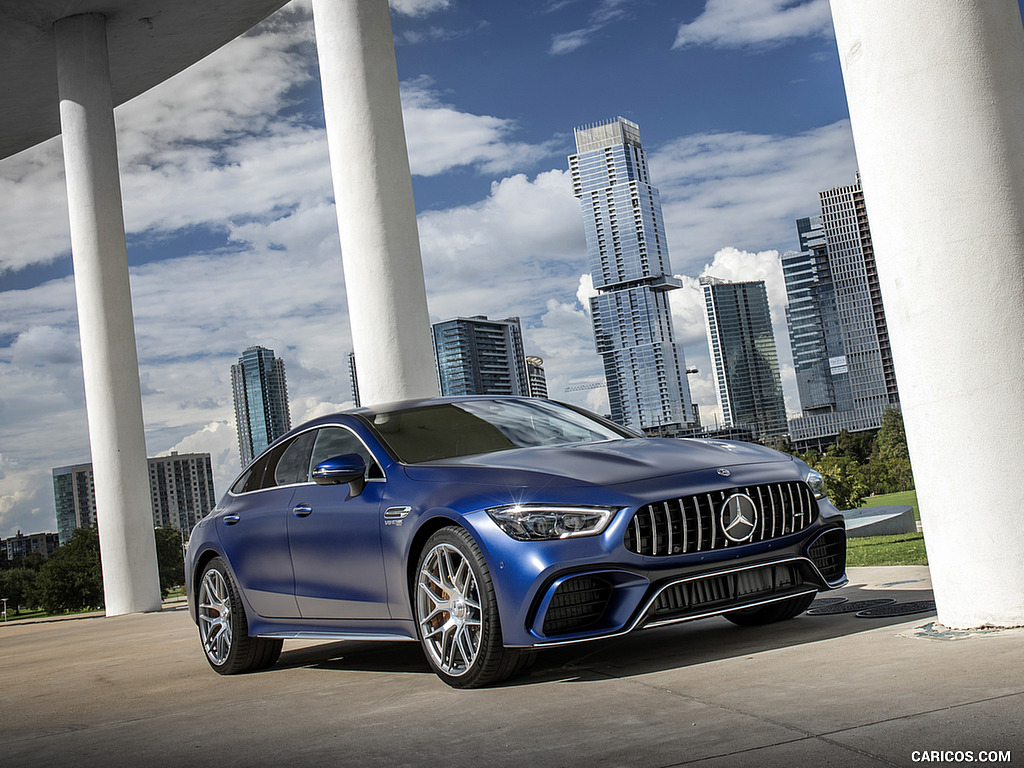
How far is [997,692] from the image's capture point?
10.9 ft

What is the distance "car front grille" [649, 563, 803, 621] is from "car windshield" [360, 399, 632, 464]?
4.02ft

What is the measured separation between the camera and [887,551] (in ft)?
49.9

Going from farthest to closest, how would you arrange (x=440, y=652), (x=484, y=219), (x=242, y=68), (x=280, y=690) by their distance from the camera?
(x=484, y=219) < (x=242, y=68) < (x=280, y=690) < (x=440, y=652)

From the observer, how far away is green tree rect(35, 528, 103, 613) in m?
73.4

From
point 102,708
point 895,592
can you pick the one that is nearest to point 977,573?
point 895,592

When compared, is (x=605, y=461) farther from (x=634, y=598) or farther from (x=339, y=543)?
(x=339, y=543)

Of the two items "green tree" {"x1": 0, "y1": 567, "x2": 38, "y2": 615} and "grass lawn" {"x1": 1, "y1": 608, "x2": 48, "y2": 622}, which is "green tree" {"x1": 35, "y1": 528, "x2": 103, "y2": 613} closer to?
"green tree" {"x1": 0, "y1": 567, "x2": 38, "y2": 615}

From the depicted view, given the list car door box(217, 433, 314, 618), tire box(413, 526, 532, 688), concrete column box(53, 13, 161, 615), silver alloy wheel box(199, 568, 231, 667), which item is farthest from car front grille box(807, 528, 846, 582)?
concrete column box(53, 13, 161, 615)

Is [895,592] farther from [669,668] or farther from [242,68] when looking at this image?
[242,68]

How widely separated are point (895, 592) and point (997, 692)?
328 centimetres

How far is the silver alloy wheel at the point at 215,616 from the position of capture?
652cm

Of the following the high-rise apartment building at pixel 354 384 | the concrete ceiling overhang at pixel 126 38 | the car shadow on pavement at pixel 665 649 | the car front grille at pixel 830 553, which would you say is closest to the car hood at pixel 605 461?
the car front grille at pixel 830 553

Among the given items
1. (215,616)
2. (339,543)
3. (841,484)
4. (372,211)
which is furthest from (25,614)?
(339,543)

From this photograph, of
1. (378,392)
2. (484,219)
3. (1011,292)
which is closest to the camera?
(1011,292)
